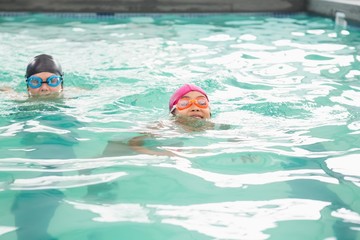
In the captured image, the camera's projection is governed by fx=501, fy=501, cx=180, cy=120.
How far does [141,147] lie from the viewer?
424 cm

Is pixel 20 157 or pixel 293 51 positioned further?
pixel 293 51

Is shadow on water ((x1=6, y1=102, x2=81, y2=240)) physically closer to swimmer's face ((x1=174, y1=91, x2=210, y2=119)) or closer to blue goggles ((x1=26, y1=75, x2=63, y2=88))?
blue goggles ((x1=26, y1=75, x2=63, y2=88))

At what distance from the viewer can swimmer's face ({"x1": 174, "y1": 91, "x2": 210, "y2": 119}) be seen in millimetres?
4832

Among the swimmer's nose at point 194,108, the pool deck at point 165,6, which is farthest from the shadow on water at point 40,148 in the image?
the pool deck at point 165,6

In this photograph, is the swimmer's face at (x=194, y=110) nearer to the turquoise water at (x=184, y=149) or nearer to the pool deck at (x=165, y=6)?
the turquoise water at (x=184, y=149)

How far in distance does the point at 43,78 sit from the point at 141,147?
6.91 feet

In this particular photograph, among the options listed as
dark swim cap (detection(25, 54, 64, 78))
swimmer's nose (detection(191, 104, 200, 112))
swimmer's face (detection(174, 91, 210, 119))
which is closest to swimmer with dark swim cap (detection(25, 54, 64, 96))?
dark swim cap (detection(25, 54, 64, 78))

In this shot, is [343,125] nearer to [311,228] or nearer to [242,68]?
[311,228]

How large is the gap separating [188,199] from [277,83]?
385cm

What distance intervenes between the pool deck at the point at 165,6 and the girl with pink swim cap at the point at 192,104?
9.75m

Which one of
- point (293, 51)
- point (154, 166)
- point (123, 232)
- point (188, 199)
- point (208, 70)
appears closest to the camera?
point (123, 232)

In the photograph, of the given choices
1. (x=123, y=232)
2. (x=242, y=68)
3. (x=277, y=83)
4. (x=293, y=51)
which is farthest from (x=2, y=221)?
(x=293, y=51)

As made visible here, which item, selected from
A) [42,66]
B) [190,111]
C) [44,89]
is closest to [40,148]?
[190,111]

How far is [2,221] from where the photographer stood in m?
2.95
